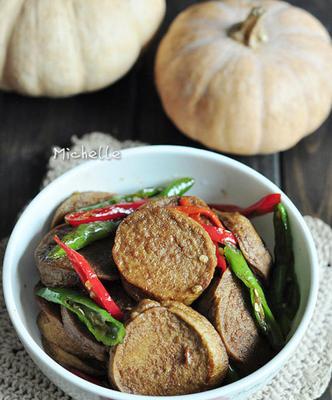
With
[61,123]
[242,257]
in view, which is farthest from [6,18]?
[242,257]

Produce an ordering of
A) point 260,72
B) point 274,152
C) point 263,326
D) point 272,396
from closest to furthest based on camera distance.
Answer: point 263,326 → point 272,396 → point 260,72 → point 274,152

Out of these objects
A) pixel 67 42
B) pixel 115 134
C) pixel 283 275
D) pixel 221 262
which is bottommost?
pixel 115 134

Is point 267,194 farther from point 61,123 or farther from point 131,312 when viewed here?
point 61,123

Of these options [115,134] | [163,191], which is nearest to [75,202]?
[163,191]

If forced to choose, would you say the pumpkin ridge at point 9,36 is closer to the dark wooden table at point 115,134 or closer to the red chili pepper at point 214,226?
the dark wooden table at point 115,134

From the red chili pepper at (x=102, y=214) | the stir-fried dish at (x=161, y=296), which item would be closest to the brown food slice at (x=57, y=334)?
the stir-fried dish at (x=161, y=296)

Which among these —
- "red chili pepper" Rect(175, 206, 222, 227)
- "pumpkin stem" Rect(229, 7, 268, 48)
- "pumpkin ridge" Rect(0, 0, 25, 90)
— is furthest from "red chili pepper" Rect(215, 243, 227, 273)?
"pumpkin ridge" Rect(0, 0, 25, 90)

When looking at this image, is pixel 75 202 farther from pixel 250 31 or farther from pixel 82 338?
pixel 250 31
